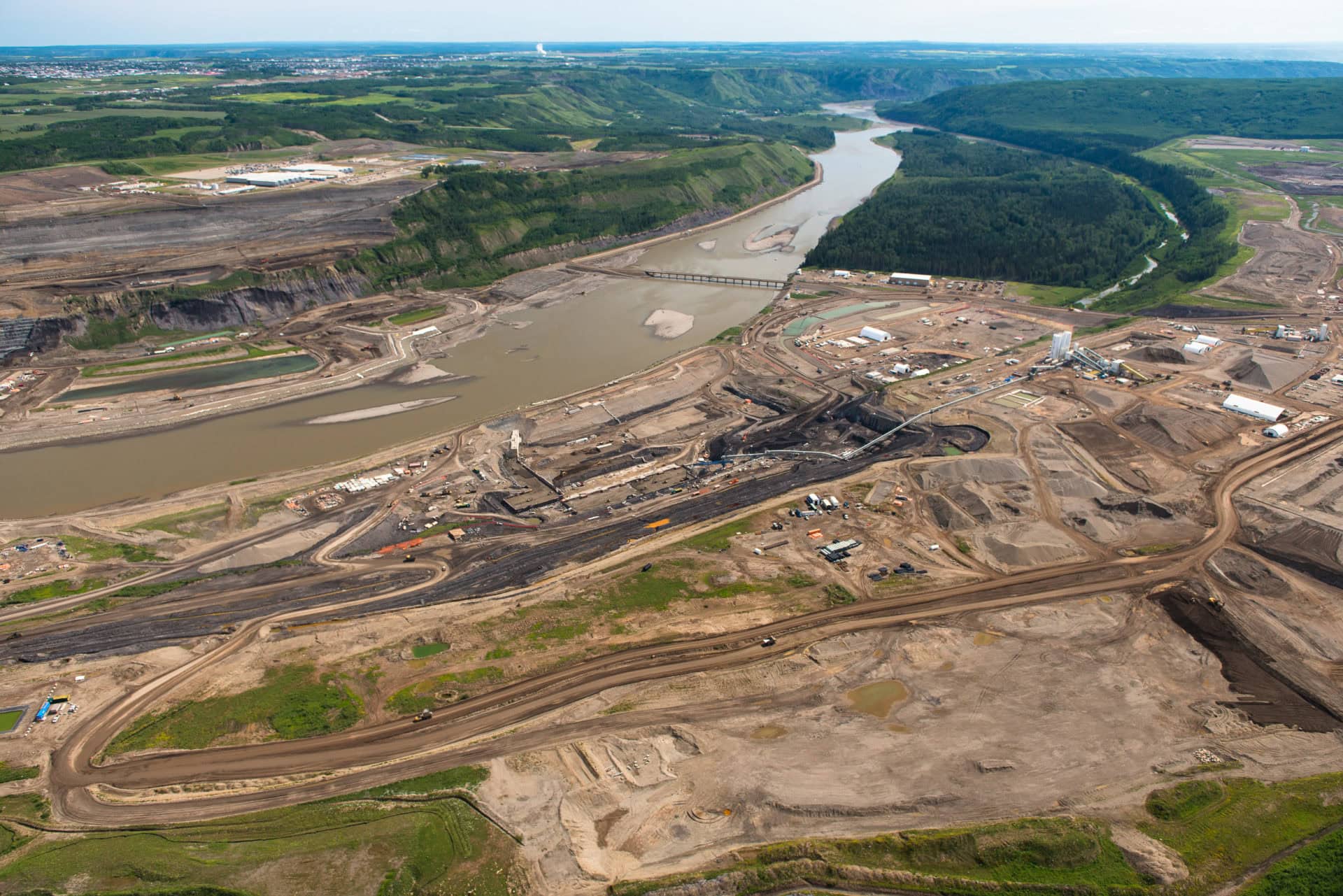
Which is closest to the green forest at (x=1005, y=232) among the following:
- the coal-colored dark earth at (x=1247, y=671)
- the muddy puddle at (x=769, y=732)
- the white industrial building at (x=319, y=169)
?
the coal-colored dark earth at (x=1247, y=671)

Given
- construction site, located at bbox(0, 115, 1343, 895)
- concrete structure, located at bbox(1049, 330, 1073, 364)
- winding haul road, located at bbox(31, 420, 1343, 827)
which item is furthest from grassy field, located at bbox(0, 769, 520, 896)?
concrete structure, located at bbox(1049, 330, 1073, 364)

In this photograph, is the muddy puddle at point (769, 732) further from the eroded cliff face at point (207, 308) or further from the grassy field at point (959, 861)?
the eroded cliff face at point (207, 308)

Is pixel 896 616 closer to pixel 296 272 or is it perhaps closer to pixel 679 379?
pixel 679 379

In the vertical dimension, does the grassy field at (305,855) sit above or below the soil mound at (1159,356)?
below

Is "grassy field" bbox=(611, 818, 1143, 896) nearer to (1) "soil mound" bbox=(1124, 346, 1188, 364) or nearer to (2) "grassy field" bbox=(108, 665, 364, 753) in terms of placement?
(2) "grassy field" bbox=(108, 665, 364, 753)

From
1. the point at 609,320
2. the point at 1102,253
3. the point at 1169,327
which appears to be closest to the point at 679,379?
the point at 609,320

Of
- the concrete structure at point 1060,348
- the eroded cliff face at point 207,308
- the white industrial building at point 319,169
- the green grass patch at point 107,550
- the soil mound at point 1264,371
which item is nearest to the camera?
the green grass patch at point 107,550
